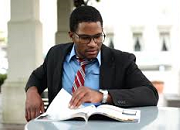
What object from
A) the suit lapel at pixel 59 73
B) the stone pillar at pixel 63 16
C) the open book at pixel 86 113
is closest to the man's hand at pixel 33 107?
the suit lapel at pixel 59 73

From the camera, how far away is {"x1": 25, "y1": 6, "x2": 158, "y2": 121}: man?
2.57 metres

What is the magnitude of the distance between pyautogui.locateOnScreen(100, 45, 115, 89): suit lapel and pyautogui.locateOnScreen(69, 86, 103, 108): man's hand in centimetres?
36

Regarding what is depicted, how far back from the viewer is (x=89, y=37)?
2.59 metres

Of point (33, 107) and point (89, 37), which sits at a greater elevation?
point (89, 37)

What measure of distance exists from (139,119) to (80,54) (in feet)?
2.43

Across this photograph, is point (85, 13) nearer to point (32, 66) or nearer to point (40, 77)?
point (40, 77)

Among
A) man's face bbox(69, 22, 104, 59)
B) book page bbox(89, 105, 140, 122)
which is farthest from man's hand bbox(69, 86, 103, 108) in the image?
man's face bbox(69, 22, 104, 59)

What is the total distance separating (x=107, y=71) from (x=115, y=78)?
7 cm

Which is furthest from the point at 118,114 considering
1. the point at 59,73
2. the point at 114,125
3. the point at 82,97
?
the point at 59,73

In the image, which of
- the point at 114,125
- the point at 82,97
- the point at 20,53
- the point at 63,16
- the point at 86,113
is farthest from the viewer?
the point at 63,16

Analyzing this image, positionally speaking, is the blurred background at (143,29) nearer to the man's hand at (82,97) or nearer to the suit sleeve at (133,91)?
the suit sleeve at (133,91)

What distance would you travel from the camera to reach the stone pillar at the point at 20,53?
785 cm

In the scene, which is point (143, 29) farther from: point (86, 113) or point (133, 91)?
point (86, 113)

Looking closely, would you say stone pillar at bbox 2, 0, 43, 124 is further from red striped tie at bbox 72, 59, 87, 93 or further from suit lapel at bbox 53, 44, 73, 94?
red striped tie at bbox 72, 59, 87, 93
